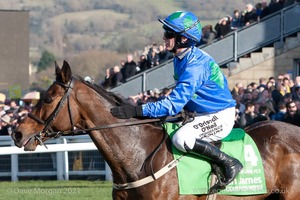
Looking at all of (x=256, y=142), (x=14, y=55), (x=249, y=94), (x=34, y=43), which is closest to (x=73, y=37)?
(x=34, y=43)

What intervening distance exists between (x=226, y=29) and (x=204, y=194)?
673 inches

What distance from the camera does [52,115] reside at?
292 inches

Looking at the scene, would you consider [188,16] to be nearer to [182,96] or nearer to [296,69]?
[182,96]

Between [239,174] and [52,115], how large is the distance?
74.4 inches

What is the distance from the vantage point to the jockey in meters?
7.47

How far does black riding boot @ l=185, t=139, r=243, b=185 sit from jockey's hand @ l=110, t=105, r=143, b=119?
1.81ft

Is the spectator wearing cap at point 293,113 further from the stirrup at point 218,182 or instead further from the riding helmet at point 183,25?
the riding helmet at point 183,25

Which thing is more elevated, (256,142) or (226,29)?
(226,29)

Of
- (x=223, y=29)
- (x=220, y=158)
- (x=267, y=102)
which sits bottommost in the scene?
(x=220, y=158)

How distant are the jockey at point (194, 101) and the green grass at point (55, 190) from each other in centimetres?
513

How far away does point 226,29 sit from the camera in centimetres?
2439

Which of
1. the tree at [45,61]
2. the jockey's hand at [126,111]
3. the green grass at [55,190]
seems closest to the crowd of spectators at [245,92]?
the jockey's hand at [126,111]

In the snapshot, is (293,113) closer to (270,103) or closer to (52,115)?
(270,103)

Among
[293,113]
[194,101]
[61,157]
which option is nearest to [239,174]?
[194,101]
